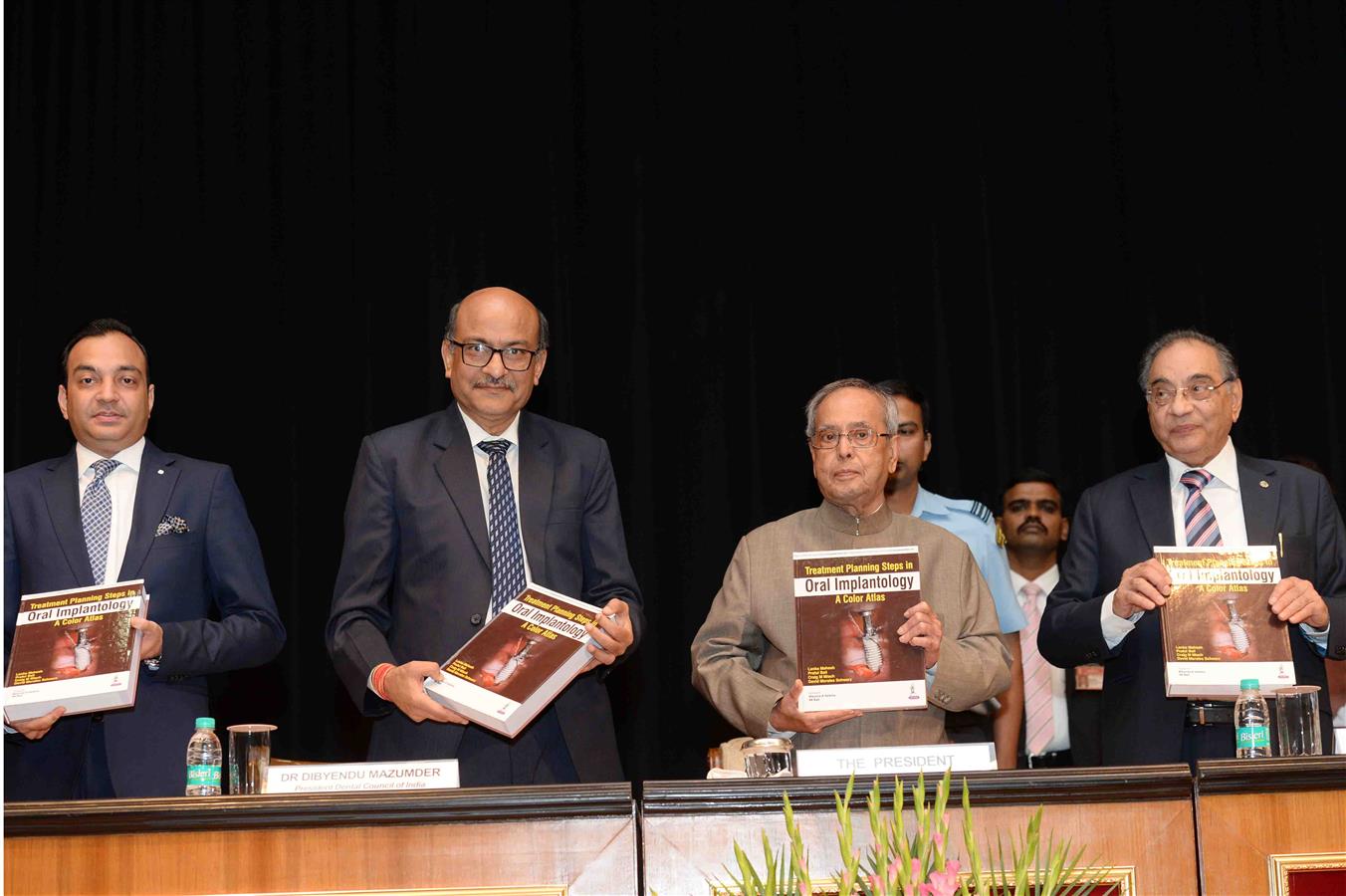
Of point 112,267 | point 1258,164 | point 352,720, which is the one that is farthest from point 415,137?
point 1258,164

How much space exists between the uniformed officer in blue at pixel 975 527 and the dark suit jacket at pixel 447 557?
115 cm

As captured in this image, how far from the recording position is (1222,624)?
2920 millimetres

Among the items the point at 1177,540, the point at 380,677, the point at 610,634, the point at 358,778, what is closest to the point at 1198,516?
the point at 1177,540

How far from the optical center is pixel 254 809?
7.98 feet

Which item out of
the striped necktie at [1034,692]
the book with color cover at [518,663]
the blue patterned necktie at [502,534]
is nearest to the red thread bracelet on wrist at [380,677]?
the book with color cover at [518,663]

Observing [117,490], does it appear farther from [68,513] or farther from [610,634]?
[610,634]

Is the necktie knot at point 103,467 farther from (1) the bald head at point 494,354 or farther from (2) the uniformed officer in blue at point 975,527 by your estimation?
(2) the uniformed officer in blue at point 975,527

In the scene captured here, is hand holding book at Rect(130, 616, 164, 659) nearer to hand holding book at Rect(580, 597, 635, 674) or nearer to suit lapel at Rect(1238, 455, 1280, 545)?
hand holding book at Rect(580, 597, 635, 674)

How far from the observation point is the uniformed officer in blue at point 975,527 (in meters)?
4.35

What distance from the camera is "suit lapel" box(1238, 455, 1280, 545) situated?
3350mm

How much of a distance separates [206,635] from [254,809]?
86 centimetres

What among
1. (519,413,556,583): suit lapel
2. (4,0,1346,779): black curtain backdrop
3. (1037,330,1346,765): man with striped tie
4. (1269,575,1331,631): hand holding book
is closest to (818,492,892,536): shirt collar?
(1037,330,1346,765): man with striped tie

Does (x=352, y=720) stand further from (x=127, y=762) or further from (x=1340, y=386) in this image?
(x=1340, y=386)

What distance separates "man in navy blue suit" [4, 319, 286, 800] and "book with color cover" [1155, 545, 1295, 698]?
196 centimetres
